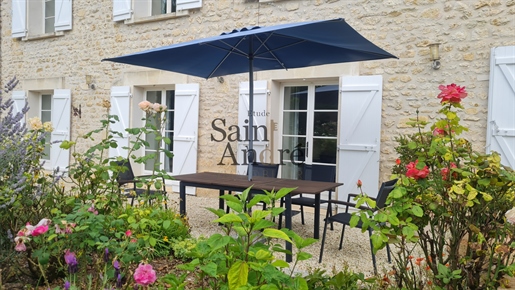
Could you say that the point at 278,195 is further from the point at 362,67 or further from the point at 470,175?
the point at 362,67

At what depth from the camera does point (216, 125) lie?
6680mm

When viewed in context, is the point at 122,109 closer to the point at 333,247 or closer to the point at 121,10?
the point at 121,10

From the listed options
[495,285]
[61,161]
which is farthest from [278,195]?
[61,161]

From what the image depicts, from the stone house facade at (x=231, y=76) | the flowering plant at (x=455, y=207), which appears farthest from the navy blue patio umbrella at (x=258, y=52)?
the flowering plant at (x=455, y=207)

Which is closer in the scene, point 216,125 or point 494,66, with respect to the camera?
point 494,66

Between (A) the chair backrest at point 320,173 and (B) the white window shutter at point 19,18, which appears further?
(B) the white window shutter at point 19,18

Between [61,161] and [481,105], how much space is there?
7639 mm

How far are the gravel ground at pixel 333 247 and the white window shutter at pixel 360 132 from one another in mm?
750

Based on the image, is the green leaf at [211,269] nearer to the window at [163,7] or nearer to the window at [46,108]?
the window at [163,7]

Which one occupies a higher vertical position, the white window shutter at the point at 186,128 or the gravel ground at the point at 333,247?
the white window shutter at the point at 186,128

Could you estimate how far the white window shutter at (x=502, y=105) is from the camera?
15.2ft

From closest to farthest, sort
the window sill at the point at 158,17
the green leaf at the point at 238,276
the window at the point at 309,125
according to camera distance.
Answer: the green leaf at the point at 238,276 < the window at the point at 309,125 < the window sill at the point at 158,17

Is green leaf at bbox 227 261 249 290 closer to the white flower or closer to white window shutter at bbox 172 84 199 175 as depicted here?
→ the white flower

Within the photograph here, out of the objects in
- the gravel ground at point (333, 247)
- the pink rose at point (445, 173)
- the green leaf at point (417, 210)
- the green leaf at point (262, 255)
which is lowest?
the gravel ground at point (333, 247)
